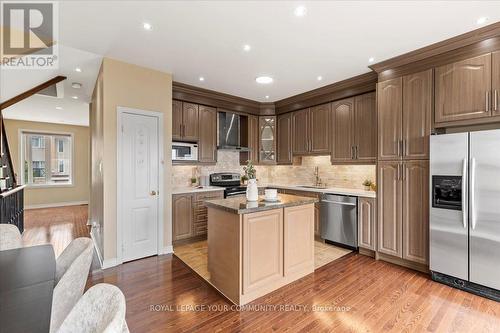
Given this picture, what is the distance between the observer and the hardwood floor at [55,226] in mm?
4320

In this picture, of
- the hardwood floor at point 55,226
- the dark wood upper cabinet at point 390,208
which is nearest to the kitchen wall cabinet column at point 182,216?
the hardwood floor at point 55,226

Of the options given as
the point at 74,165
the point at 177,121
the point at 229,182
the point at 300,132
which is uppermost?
the point at 177,121

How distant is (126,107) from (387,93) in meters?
3.69

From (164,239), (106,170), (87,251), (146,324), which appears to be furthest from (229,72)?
(146,324)

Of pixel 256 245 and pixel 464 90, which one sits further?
pixel 464 90

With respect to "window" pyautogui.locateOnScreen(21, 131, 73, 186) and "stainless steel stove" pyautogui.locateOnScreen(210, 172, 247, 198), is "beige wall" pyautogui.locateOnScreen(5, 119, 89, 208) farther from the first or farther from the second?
"stainless steel stove" pyautogui.locateOnScreen(210, 172, 247, 198)

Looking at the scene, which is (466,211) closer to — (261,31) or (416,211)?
(416,211)

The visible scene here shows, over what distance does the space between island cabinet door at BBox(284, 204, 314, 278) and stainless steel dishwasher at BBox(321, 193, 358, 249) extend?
114 cm

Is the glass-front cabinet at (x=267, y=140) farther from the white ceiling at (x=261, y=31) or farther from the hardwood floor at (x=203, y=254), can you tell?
the hardwood floor at (x=203, y=254)

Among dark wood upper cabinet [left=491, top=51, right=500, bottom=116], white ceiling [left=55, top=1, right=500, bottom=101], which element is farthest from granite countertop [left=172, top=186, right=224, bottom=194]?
dark wood upper cabinet [left=491, top=51, right=500, bottom=116]

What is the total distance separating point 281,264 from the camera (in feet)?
8.79

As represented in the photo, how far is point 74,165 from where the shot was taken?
8117 mm

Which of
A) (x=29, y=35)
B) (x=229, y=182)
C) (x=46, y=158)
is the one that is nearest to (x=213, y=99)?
(x=229, y=182)

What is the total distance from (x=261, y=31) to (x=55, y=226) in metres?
6.00
